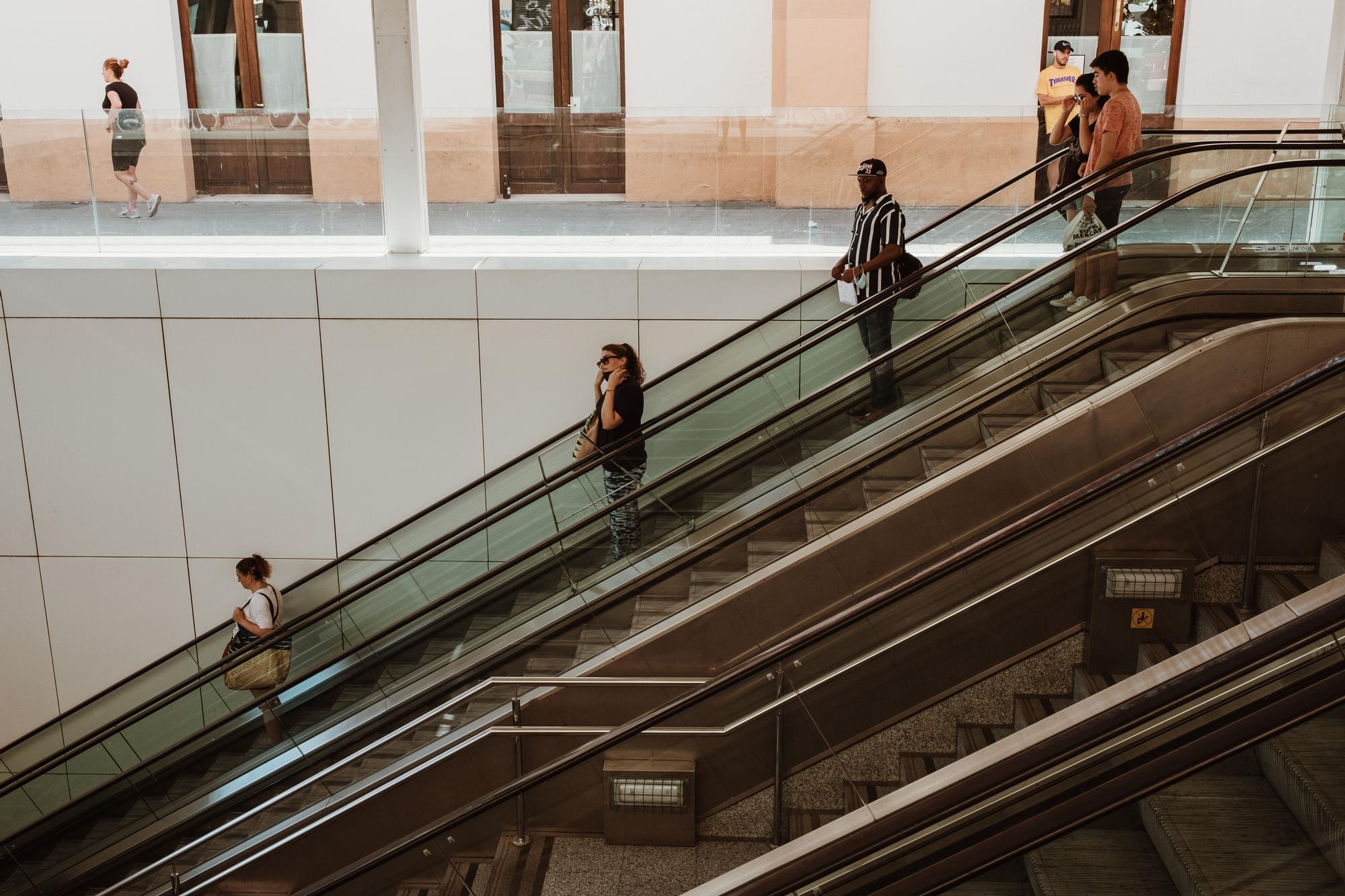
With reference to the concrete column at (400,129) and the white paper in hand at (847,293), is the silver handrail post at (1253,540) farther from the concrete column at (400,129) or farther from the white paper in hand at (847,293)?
the concrete column at (400,129)

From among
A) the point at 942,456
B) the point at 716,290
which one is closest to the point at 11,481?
the point at 716,290

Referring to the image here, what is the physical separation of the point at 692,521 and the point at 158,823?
3714mm

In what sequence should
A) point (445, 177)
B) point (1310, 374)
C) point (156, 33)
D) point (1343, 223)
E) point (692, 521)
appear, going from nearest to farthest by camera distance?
point (1310, 374) → point (692, 521) → point (1343, 223) → point (445, 177) → point (156, 33)

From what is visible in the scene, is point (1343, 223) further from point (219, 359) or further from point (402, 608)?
point (219, 359)

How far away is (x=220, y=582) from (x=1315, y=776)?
6778mm

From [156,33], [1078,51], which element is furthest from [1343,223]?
[156,33]

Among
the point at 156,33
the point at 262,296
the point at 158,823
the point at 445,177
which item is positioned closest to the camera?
the point at 158,823

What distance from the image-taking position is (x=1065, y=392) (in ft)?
15.0

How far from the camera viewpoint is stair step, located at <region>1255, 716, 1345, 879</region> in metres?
2.14

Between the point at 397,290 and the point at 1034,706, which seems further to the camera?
the point at 397,290

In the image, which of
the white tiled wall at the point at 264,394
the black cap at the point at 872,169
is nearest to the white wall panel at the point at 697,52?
the white tiled wall at the point at 264,394

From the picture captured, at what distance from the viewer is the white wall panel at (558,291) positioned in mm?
6691

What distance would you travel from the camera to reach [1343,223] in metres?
5.47

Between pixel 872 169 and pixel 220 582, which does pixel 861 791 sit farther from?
pixel 220 582
